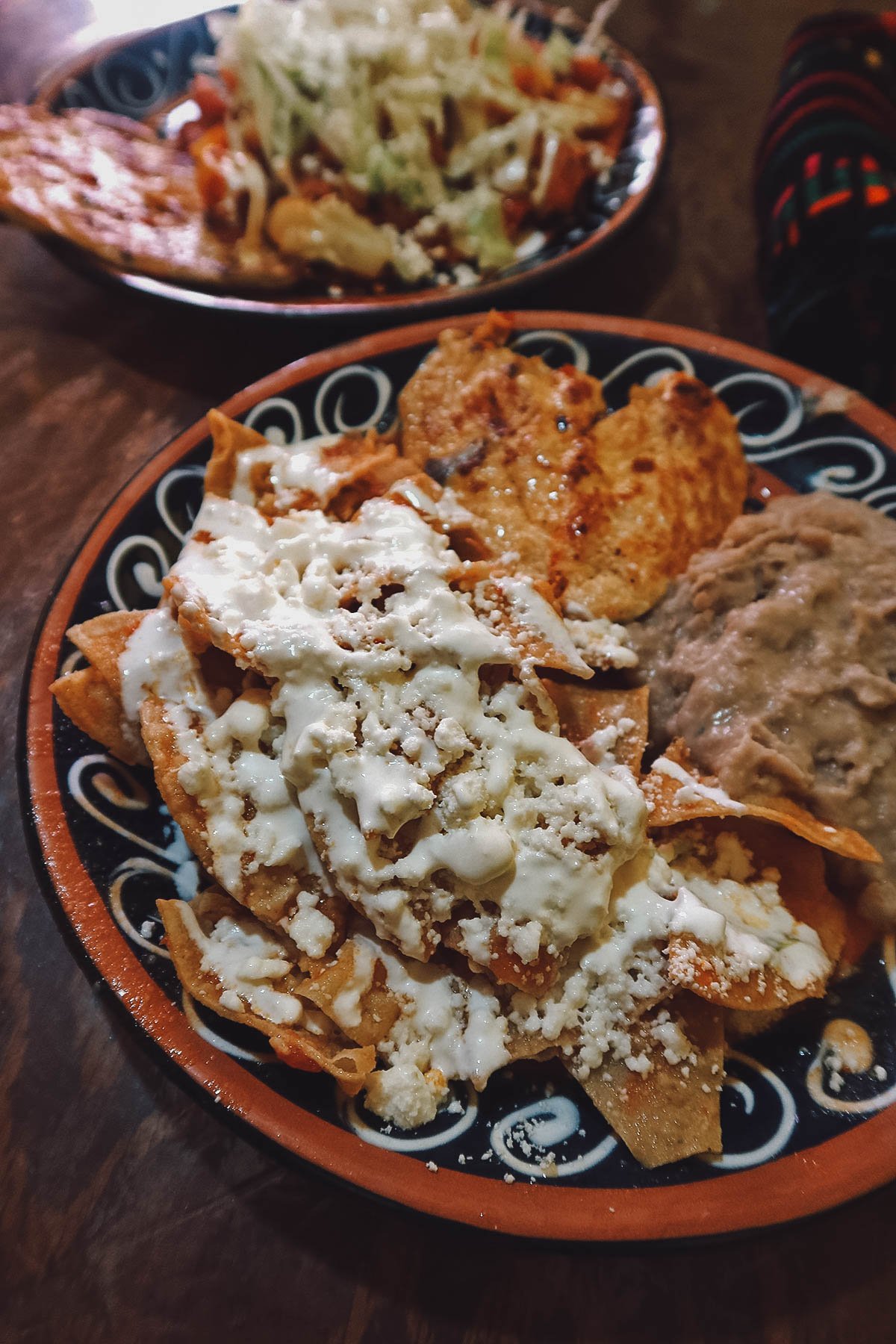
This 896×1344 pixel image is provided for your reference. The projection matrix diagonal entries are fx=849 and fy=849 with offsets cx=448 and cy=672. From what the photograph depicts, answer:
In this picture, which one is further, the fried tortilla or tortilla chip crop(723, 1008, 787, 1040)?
the fried tortilla

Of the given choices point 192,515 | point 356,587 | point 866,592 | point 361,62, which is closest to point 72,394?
point 192,515

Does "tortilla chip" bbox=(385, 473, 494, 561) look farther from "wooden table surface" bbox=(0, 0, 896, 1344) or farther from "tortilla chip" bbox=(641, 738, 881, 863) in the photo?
"wooden table surface" bbox=(0, 0, 896, 1344)

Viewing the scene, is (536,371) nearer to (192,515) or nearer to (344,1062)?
(192,515)

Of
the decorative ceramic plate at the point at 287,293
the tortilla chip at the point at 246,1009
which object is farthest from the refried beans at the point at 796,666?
the decorative ceramic plate at the point at 287,293

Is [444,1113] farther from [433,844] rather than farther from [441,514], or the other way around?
[441,514]

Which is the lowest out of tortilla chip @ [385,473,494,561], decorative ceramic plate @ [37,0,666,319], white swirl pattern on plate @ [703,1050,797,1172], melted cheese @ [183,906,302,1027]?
white swirl pattern on plate @ [703,1050,797,1172]

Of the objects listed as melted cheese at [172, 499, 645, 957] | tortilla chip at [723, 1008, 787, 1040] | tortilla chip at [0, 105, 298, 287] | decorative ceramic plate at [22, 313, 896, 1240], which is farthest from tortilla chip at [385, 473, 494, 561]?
tortilla chip at [0, 105, 298, 287]

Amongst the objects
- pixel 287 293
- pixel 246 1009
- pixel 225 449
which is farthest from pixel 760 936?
pixel 287 293

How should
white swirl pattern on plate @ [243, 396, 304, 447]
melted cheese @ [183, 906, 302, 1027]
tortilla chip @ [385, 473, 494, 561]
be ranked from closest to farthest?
melted cheese @ [183, 906, 302, 1027] < tortilla chip @ [385, 473, 494, 561] < white swirl pattern on plate @ [243, 396, 304, 447]
